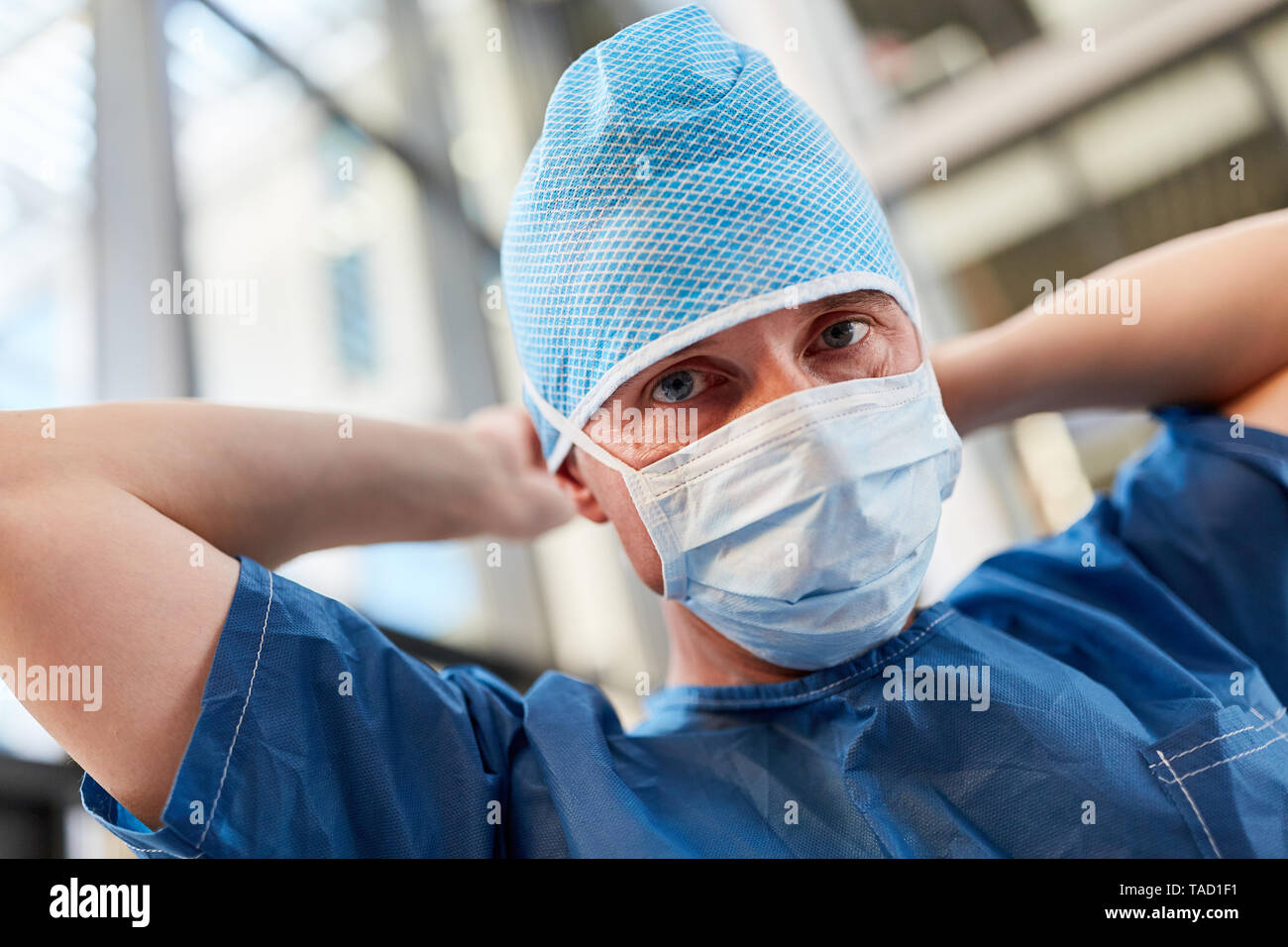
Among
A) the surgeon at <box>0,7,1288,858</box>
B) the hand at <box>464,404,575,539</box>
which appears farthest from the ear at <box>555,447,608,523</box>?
the hand at <box>464,404,575,539</box>

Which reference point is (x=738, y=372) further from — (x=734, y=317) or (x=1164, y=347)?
(x=1164, y=347)

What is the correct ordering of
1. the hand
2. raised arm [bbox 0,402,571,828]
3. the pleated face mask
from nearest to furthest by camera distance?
raised arm [bbox 0,402,571,828]
the pleated face mask
the hand

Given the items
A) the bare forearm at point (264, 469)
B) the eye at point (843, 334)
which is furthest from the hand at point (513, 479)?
the eye at point (843, 334)

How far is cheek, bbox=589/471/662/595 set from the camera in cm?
76

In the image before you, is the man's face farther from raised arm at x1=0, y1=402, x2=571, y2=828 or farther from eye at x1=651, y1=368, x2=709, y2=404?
raised arm at x1=0, y1=402, x2=571, y2=828

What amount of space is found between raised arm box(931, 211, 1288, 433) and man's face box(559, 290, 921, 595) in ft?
0.71

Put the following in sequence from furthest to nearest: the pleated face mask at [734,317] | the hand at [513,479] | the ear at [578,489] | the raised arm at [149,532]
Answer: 1. the hand at [513,479]
2. the ear at [578,489]
3. the pleated face mask at [734,317]
4. the raised arm at [149,532]

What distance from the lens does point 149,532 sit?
0.63 m

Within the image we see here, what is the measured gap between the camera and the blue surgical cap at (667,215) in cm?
71

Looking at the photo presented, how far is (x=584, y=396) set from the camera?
76cm

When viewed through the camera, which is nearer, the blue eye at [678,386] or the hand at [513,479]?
the blue eye at [678,386]

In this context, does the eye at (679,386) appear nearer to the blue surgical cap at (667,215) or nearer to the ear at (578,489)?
the blue surgical cap at (667,215)

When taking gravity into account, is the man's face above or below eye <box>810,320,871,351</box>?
below

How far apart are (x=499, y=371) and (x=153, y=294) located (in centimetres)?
120
